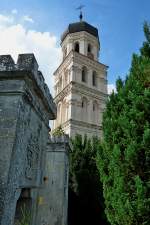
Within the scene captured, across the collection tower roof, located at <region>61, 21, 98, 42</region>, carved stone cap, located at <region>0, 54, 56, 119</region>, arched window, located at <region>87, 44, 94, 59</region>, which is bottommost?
carved stone cap, located at <region>0, 54, 56, 119</region>

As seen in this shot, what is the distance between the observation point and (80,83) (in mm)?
32438

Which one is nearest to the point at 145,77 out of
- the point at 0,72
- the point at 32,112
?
the point at 32,112

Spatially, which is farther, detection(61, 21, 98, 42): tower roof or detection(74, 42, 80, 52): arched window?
detection(74, 42, 80, 52): arched window

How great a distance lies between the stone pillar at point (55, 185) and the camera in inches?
449

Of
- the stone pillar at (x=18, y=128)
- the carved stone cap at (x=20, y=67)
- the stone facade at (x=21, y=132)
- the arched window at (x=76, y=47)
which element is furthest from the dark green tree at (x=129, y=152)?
the arched window at (x=76, y=47)

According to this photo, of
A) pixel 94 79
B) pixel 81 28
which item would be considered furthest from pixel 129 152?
pixel 81 28

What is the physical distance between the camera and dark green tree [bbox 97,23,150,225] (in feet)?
19.6

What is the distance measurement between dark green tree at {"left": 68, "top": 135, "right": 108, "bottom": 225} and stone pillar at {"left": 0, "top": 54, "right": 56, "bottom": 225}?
945 cm

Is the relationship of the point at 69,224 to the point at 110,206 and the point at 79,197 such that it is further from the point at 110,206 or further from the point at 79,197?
the point at 110,206

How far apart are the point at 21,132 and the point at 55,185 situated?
322 inches

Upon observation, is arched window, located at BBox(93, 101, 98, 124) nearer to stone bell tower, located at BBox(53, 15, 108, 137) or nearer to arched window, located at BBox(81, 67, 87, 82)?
stone bell tower, located at BBox(53, 15, 108, 137)

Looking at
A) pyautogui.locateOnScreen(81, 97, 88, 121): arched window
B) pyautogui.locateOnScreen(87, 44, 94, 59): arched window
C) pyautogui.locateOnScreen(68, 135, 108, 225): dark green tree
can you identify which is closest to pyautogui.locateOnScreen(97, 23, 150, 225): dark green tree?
pyautogui.locateOnScreen(68, 135, 108, 225): dark green tree

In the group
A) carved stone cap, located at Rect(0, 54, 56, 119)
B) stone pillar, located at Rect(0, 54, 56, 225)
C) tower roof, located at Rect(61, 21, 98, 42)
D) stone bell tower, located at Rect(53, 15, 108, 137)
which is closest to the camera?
stone pillar, located at Rect(0, 54, 56, 225)

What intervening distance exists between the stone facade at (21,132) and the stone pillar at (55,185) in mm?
5941
